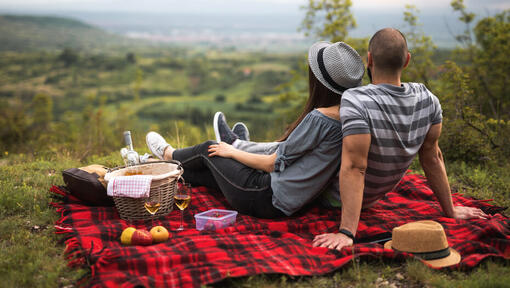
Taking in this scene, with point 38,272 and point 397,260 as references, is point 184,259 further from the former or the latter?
point 397,260

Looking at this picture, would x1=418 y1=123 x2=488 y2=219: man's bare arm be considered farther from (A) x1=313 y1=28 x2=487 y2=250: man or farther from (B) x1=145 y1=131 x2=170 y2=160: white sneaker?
(B) x1=145 y1=131 x2=170 y2=160: white sneaker

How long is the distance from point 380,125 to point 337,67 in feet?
1.79

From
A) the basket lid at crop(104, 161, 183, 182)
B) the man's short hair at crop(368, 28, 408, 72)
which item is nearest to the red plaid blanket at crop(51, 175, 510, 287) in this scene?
the basket lid at crop(104, 161, 183, 182)

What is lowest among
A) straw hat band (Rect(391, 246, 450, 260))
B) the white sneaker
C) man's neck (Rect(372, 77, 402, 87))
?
straw hat band (Rect(391, 246, 450, 260))

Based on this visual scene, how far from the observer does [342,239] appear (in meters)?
2.91

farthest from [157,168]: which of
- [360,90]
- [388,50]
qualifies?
[388,50]

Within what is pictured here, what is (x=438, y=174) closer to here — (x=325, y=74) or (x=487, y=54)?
(x=325, y=74)

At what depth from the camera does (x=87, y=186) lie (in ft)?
12.2

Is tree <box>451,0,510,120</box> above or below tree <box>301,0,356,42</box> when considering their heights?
below

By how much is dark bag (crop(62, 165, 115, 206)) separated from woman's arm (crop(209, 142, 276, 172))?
103cm

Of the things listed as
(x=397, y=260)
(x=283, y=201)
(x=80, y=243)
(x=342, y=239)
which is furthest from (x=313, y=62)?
(x=80, y=243)

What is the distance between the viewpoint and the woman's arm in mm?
3441

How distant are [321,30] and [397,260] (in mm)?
10407

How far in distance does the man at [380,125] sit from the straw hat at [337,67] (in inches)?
5.7
